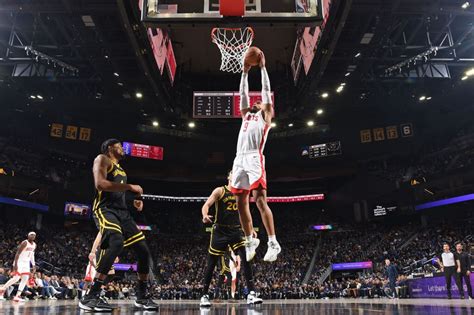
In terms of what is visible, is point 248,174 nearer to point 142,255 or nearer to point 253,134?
point 253,134

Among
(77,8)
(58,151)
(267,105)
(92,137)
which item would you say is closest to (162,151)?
(92,137)

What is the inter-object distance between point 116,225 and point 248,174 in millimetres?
1533

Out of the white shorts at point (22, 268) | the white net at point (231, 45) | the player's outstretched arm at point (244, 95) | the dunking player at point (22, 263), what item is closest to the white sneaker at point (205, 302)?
the player's outstretched arm at point (244, 95)

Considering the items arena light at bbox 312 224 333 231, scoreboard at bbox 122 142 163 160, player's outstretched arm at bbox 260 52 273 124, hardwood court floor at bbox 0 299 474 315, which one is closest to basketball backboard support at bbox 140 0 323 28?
player's outstretched arm at bbox 260 52 273 124

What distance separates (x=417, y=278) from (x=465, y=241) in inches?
301

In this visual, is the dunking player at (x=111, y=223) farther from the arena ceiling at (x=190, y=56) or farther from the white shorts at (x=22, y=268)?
the arena ceiling at (x=190, y=56)

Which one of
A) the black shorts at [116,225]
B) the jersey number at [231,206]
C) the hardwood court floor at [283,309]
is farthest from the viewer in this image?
the jersey number at [231,206]

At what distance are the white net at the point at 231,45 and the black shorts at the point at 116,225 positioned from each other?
6.42 meters

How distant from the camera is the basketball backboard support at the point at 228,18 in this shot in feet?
22.3

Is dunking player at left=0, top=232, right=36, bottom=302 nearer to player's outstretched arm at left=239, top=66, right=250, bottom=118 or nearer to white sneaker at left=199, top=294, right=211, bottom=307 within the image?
white sneaker at left=199, top=294, right=211, bottom=307

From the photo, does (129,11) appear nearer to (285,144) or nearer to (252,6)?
(252,6)

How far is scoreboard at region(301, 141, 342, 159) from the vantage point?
2656 cm

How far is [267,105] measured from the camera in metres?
4.29

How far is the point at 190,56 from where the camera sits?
1723cm
